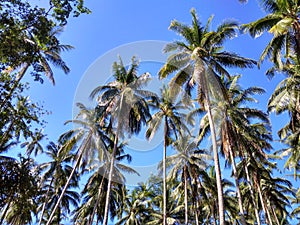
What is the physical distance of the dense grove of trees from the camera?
8.17m

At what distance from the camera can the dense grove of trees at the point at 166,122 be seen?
322 inches

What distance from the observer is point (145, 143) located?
83.2 feet

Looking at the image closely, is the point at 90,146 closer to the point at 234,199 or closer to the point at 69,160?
the point at 69,160

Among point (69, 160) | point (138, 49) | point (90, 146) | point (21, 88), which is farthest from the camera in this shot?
point (69, 160)

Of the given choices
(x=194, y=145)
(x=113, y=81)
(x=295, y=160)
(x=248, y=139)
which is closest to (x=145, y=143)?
(x=194, y=145)

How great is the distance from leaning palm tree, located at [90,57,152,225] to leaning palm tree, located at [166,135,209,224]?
544cm

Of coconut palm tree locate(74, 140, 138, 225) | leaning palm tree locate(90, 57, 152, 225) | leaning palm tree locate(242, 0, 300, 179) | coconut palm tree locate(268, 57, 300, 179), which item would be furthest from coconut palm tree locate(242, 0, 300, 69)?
coconut palm tree locate(74, 140, 138, 225)

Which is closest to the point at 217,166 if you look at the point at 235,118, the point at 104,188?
the point at 235,118

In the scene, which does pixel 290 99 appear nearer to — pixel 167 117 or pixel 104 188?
pixel 167 117

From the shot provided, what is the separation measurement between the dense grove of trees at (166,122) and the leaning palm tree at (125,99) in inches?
3.3

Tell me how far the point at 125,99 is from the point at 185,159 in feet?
28.7

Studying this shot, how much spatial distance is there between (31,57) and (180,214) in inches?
1074

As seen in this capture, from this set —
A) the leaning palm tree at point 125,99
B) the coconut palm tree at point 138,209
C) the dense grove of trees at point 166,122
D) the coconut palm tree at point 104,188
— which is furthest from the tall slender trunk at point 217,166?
the coconut palm tree at point 138,209

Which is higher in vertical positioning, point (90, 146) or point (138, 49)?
point (138, 49)
